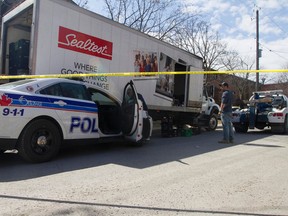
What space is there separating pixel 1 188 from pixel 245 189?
11.7ft

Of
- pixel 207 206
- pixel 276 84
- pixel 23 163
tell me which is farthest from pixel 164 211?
pixel 276 84

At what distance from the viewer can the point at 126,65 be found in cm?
974

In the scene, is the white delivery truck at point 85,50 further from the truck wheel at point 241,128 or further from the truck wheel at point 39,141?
the truck wheel at point 241,128

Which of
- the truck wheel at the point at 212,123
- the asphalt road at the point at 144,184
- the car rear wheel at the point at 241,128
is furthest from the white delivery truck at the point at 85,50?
the car rear wheel at the point at 241,128

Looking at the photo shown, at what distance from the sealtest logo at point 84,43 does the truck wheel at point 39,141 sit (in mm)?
2374

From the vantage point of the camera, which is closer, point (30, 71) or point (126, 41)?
point (30, 71)

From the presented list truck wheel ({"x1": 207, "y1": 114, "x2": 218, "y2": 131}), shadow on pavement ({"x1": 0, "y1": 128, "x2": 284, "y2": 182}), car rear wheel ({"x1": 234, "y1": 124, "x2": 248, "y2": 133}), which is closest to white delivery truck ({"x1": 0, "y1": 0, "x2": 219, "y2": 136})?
shadow on pavement ({"x1": 0, "y1": 128, "x2": 284, "y2": 182})

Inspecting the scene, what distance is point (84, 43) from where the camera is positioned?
329 inches

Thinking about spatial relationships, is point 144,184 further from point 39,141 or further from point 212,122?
point 212,122

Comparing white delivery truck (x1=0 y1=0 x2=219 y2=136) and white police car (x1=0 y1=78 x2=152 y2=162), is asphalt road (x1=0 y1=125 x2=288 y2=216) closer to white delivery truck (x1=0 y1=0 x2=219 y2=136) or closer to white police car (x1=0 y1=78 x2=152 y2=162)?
white police car (x1=0 y1=78 x2=152 y2=162)

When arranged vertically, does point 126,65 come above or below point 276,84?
below

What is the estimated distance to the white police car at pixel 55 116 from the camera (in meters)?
5.87

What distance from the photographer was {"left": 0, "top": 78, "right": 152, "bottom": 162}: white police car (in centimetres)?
587

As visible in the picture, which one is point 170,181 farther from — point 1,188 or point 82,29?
point 82,29
